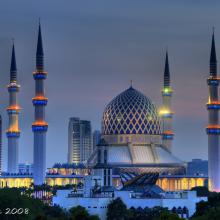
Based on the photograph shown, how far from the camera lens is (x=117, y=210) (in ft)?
420

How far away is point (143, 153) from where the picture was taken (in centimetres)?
19088

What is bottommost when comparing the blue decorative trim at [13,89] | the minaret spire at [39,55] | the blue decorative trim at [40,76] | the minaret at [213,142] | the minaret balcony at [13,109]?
the minaret at [213,142]

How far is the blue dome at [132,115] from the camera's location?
191625mm

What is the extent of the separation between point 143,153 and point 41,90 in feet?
67.4

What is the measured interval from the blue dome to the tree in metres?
60.6

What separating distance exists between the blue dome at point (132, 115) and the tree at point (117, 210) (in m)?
60.6

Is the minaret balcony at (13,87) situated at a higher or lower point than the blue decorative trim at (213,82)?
higher

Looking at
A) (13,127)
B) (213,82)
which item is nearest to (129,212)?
(213,82)

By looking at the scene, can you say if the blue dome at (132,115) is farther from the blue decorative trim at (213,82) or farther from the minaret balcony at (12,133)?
the blue decorative trim at (213,82)

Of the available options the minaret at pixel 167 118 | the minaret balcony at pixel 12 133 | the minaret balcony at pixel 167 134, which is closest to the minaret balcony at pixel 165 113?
the minaret at pixel 167 118

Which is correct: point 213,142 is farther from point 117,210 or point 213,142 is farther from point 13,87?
point 117,210

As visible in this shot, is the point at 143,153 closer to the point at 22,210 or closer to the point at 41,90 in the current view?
the point at 41,90

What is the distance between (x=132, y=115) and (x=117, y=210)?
2546 inches

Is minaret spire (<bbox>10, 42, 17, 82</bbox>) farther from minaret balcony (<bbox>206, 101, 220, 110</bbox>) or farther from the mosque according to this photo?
minaret balcony (<bbox>206, 101, 220, 110</bbox>)
